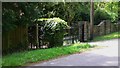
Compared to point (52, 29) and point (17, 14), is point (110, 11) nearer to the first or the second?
point (52, 29)

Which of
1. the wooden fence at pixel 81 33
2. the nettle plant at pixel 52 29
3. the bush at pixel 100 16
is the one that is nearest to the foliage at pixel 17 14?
the nettle plant at pixel 52 29

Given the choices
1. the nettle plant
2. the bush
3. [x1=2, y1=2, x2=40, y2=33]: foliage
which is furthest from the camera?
the bush

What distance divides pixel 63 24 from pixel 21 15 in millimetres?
4389

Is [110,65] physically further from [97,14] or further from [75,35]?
[97,14]

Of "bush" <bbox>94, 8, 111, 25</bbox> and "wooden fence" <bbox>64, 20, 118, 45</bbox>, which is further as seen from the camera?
"bush" <bbox>94, 8, 111, 25</bbox>

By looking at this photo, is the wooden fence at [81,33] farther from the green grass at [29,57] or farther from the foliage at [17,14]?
the foliage at [17,14]

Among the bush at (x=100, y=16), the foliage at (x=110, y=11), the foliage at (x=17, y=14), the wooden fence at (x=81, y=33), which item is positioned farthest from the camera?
the bush at (x=100, y=16)

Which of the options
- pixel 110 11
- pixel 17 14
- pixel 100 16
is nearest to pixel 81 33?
pixel 17 14

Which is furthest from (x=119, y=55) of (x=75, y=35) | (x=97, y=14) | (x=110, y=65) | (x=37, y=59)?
(x=97, y=14)

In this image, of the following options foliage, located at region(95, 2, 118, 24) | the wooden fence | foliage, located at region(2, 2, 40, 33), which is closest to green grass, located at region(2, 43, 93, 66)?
foliage, located at region(2, 2, 40, 33)

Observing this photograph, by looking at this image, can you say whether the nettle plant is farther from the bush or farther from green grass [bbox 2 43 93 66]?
the bush

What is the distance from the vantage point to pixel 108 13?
34.3 m

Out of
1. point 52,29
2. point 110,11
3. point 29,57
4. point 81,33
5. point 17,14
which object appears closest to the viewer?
point 29,57

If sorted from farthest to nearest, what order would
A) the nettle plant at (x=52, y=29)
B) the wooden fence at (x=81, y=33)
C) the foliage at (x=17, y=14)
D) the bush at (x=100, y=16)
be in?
the bush at (x=100, y=16)
the wooden fence at (x=81, y=33)
the nettle plant at (x=52, y=29)
the foliage at (x=17, y=14)
